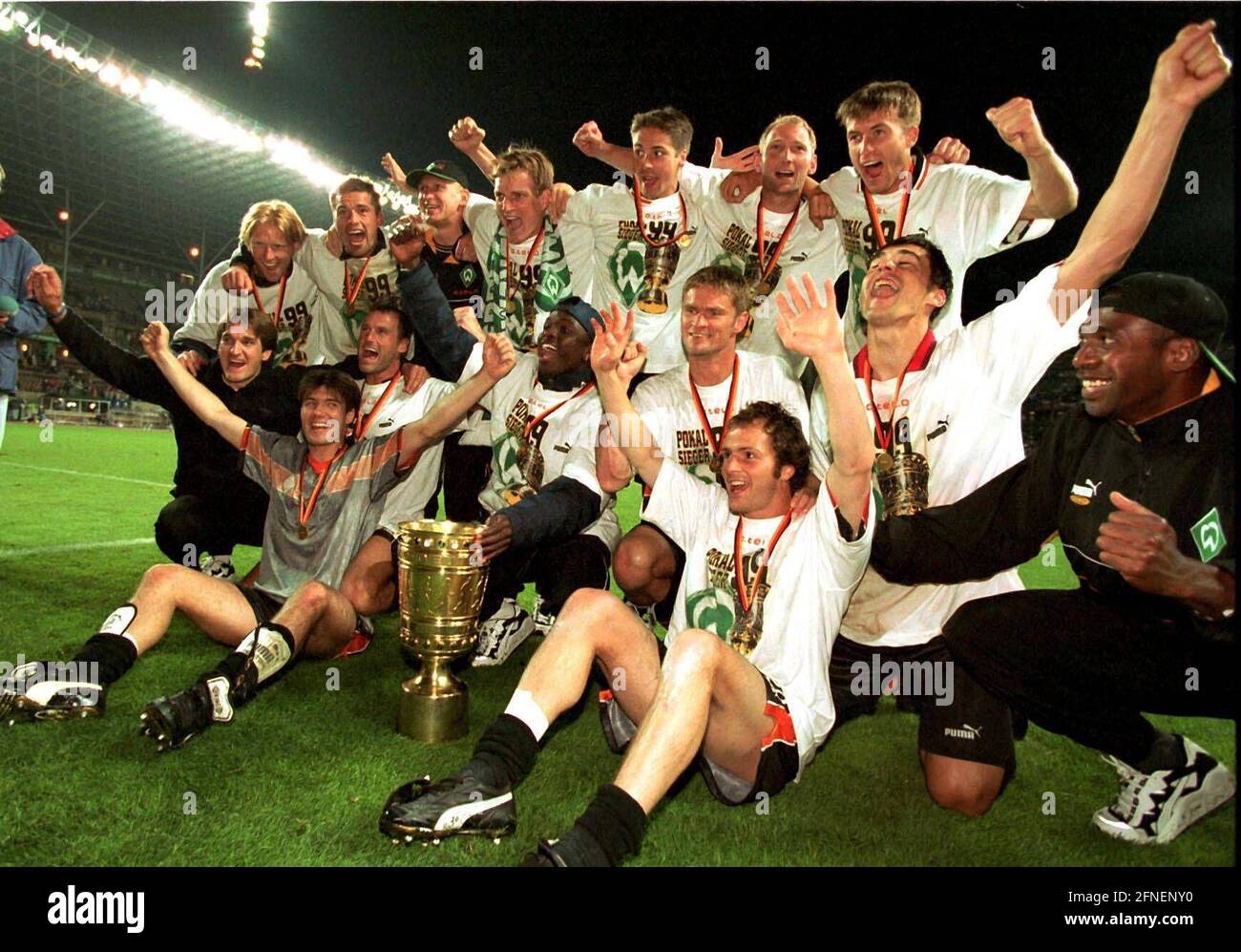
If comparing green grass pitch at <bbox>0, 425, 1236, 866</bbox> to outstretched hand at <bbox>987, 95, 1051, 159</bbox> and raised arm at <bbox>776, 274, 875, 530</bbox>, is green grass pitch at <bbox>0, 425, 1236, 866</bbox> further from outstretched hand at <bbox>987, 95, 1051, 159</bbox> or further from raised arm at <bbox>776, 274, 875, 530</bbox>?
outstretched hand at <bbox>987, 95, 1051, 159</bbox>

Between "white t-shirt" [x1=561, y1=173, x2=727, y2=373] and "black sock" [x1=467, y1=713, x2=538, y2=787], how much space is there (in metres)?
2.66

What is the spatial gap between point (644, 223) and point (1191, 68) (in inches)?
104

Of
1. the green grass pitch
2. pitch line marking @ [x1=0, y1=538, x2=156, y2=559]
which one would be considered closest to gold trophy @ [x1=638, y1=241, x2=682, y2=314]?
the green grass pitch

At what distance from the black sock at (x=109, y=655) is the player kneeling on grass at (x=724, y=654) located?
1.49 metres

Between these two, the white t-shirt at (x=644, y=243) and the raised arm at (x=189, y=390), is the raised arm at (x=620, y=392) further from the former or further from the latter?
the raised arm at (x=189, y=390)

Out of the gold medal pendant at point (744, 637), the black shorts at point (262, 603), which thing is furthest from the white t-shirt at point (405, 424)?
the gold medal pendant at point (744, 637)

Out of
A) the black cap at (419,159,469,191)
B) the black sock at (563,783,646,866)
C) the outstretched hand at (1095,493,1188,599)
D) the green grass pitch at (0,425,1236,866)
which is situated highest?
the black cap at (419,159,469,191)

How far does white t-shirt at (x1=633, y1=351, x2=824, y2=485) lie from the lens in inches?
151
